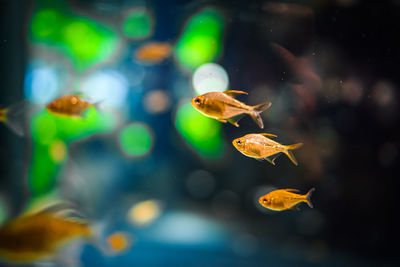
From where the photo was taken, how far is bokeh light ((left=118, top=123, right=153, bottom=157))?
410 inches

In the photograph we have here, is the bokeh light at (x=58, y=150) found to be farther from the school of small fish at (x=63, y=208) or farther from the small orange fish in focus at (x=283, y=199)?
the small orange fish in focus at (x=283, y=199)

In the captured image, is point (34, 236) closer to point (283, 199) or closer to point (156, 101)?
point (283, 199)

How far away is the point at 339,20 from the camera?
16.3ft

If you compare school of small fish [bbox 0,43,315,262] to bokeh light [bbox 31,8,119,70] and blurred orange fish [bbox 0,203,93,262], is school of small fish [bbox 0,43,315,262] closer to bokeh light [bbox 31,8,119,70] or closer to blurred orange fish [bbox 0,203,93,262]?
blurred orange fish [bbox 0,203,93,262]

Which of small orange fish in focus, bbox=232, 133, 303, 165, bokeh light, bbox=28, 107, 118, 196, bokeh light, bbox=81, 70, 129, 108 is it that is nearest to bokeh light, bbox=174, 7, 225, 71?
bokeh light, bbox=81, 70, 129, 108

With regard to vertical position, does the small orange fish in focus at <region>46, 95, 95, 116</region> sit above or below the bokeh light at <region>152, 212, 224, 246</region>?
below

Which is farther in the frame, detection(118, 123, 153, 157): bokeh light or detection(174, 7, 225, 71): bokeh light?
detection(118, 123, 153, 157): bokeh light

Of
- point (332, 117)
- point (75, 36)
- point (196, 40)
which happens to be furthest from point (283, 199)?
point (75, 36)

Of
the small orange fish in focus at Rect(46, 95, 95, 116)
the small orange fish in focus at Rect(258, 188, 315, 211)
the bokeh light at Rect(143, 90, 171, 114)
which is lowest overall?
the small orange fish in focus at Rect(258, 188, 315, 211)

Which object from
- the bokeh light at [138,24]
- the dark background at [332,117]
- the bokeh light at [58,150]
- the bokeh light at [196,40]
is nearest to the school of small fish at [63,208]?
the dark background at [332,117]

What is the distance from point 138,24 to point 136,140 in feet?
13.2

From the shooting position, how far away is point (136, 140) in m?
10.5

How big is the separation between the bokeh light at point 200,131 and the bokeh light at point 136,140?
5.07 ft

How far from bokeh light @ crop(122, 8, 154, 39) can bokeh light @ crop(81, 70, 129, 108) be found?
1444mm
